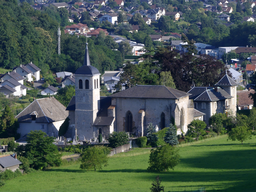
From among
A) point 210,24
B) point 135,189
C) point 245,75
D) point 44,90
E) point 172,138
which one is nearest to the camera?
point 135,189

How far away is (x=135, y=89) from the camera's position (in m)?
66.1

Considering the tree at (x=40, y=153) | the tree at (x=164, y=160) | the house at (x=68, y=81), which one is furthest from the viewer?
the house at (x=68, y=81)

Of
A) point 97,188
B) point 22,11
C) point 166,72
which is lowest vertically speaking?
point 97,188

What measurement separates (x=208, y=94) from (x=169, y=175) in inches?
1001

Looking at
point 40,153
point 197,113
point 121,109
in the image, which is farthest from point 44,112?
point 40,153

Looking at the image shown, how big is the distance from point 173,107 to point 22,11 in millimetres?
73256

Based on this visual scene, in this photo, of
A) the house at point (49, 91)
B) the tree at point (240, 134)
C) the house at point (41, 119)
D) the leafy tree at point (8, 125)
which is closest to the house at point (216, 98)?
the tree at point (240, 134)

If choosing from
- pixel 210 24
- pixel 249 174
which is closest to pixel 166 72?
pixel 249 174

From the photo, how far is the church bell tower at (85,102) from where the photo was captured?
64.6 meters

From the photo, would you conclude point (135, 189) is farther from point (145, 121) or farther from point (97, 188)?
point (145, 121)

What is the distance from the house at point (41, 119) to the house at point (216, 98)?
15199mm

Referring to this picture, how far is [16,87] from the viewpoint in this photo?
98375mm

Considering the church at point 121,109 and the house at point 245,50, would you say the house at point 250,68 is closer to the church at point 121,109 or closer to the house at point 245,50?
the house at point 245,50

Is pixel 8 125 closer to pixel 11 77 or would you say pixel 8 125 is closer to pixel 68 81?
pixel 11 77
